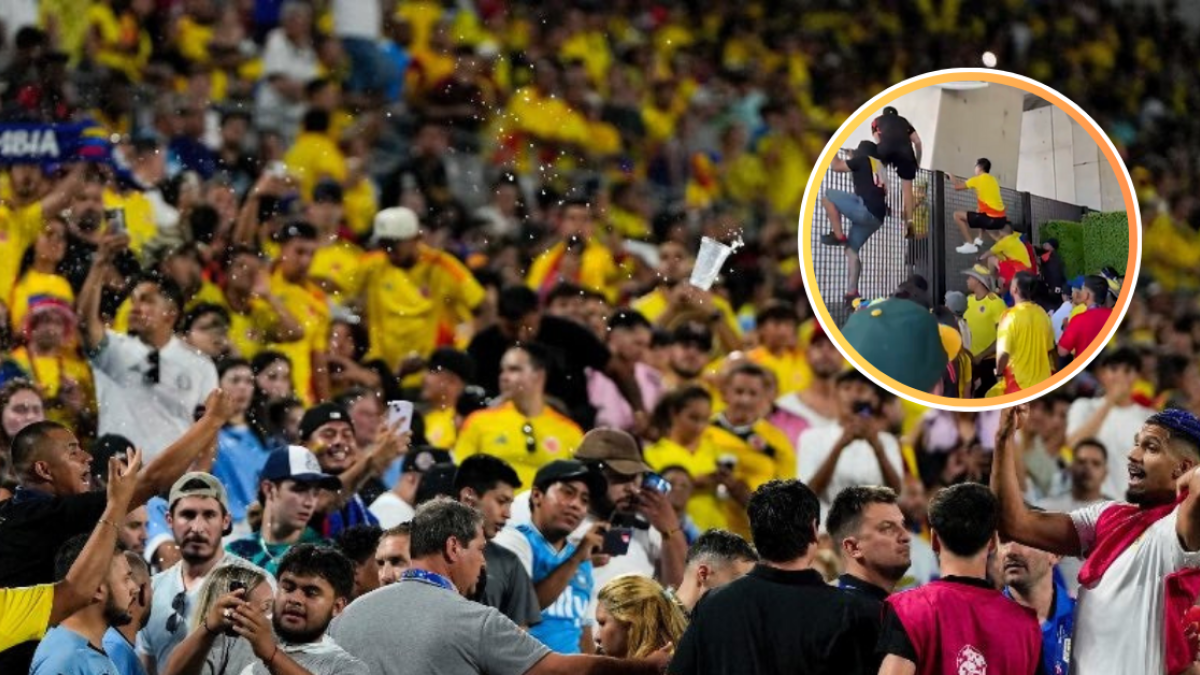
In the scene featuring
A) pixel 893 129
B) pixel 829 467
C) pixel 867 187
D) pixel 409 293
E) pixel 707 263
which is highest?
pixel 893 129

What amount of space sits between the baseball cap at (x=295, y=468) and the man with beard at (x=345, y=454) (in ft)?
1.27

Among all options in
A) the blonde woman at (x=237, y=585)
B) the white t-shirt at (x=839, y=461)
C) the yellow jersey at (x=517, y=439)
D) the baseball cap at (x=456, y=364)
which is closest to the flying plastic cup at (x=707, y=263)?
the yellow jersey at (x=517, y=439)

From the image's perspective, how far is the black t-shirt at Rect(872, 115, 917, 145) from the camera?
19.1 ft

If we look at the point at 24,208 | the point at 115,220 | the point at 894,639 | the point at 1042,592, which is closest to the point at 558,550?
the point at 1042,592

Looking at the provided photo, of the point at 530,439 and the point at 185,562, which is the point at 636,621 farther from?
the point at 530,439

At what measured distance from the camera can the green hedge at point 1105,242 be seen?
5.81m

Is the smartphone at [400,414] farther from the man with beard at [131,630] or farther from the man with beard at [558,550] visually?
the man with beard at [131,630]

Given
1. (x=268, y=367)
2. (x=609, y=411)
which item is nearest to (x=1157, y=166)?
(x=609, y=411)

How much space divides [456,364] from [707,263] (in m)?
2.16

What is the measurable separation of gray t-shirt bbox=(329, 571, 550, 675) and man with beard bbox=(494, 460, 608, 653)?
157 cm

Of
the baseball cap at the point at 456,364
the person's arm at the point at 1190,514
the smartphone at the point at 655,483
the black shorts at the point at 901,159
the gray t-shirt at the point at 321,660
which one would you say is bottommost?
the smartphone at the point at 655,483

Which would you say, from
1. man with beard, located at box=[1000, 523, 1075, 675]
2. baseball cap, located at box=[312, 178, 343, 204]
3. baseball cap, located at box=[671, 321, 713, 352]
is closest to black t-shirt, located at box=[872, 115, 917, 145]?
man with beard, located at box=[1000, 523, 1075, 675]

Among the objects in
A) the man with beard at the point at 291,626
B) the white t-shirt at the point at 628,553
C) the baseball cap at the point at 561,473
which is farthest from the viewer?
the white t-shirt at the point at 628,553

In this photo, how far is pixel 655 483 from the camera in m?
8.07
